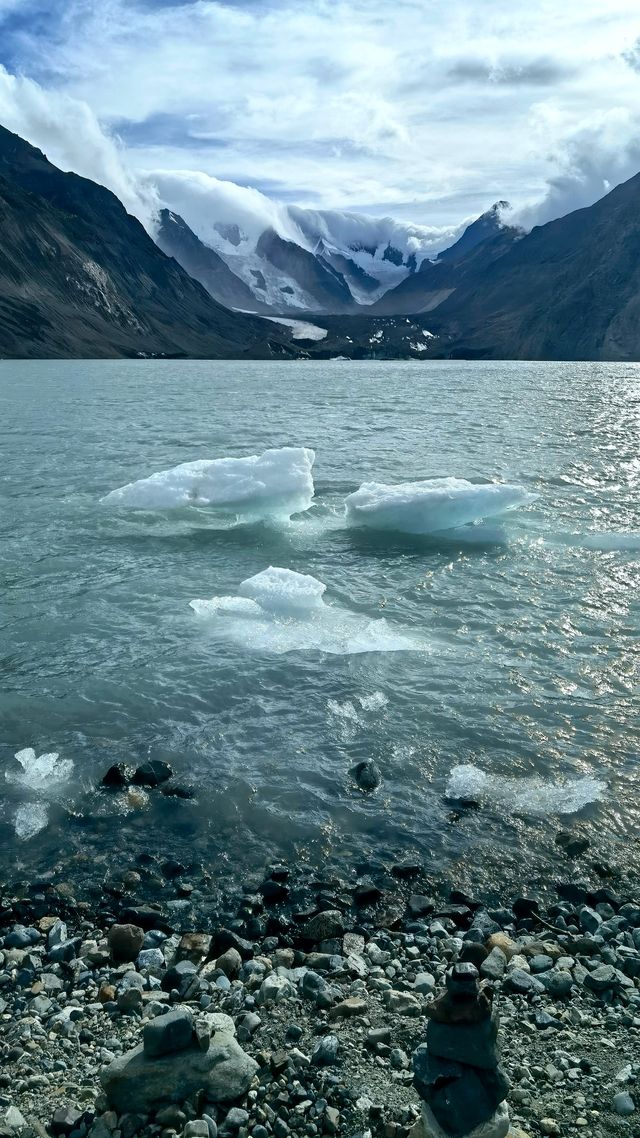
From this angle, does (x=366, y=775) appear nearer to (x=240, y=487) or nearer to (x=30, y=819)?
(x=30, y=819)

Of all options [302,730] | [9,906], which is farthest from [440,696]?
[9,906]

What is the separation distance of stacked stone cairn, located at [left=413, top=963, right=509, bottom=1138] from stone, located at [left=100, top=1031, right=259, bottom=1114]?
46.9 inches

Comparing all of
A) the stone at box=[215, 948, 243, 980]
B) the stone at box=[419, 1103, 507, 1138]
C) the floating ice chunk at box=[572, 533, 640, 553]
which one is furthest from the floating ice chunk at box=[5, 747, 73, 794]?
the floating ice chunk at box=[572, 533, 640, 553]

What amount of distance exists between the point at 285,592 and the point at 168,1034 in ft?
32.3

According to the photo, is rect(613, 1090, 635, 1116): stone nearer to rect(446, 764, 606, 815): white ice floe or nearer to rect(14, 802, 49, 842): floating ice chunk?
rect(446, 764, 606, 815): white ice floe

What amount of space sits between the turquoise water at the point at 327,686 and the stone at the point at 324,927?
3.57 feet

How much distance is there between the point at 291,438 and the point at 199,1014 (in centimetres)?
3762

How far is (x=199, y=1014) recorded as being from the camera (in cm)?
618

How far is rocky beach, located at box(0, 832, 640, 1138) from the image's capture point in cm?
529

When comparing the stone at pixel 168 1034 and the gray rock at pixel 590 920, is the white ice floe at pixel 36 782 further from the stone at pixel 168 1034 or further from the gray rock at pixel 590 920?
the gray rock at pixel 590 920

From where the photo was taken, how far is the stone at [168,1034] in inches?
214

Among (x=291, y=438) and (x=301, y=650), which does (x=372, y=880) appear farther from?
(x=291, y=438)

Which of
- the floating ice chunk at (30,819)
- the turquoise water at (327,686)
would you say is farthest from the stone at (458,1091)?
the floating ice chunk at (30,819)

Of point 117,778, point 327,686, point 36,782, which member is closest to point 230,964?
point 117,778
